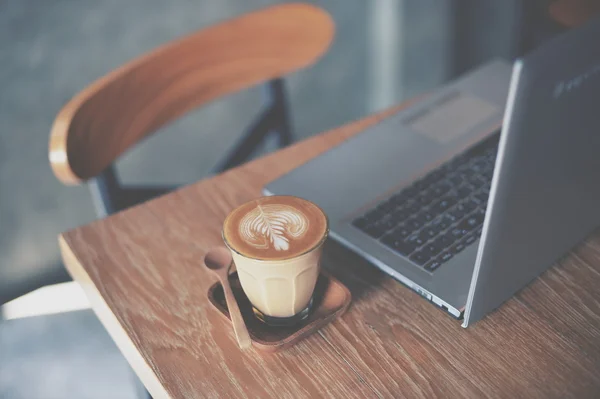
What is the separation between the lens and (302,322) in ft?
1.89

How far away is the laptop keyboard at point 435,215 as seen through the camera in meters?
0.62

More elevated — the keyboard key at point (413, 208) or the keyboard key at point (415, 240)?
the keyboard key at point (415, 240)

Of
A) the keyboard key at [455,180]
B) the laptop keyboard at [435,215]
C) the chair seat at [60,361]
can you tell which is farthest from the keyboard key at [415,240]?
the chair seat at [60,361]

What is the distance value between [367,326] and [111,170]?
47cm

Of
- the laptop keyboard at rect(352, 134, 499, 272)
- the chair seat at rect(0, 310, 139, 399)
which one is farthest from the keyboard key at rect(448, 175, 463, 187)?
the chair seat at rect(0, 310, 139, 399)

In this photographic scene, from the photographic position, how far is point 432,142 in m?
0.79

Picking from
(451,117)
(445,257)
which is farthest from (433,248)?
(451,117)

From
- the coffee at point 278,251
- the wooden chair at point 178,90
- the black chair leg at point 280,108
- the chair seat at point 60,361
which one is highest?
the coffee at point 278,251

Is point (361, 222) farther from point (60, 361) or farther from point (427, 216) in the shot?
point (60, 361)

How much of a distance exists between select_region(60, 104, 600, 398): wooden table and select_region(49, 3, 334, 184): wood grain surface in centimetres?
18

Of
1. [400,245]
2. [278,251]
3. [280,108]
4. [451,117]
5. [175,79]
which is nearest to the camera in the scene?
[278,251]

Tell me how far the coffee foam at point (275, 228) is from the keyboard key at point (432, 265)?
4.6 inches

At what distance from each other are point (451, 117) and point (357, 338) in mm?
376

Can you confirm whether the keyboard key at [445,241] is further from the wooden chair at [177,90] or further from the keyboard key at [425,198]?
the wooden chair at [177,90]
